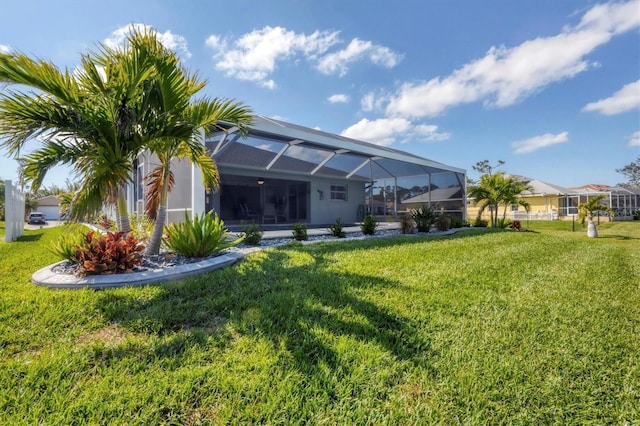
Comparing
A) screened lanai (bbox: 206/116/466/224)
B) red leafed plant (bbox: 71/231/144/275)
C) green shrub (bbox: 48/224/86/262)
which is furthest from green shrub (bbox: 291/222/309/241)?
green shrub (bbox: 48/224/86/262)

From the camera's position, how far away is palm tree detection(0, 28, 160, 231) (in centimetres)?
414

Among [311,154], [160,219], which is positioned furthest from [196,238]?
[311,154]

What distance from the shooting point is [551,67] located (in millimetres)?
13133

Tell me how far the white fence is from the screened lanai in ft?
22.8

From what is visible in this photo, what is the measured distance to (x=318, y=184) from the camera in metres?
17.3

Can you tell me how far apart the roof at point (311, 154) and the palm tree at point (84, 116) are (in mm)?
2777

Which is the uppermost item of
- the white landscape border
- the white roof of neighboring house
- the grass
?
the white roof of neighboring house

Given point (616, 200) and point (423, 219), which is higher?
point (616, 200)

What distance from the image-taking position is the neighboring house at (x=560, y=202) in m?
28.8

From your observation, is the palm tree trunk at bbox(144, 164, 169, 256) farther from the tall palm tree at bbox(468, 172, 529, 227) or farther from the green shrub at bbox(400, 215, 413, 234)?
the tall palm tree at bbox(468, 172, 529, 227)

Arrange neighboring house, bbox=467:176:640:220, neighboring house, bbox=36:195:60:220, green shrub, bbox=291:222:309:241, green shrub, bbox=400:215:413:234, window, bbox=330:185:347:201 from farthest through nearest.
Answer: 1. neighboring house, bbox=36:195:60:220
2. neighboring house, bbox=467:176:640:220
3. window, bbox=330:185:347:201
4. green shrub, bbox=400:215:413:234
5. green shrub, bbox=291:222:309:241

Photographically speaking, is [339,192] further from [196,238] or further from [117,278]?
[117,278]

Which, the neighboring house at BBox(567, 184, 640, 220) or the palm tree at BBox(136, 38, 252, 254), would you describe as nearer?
the palm tree at BBox(136, 38, 252, 254)

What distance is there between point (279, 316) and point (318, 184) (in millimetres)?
14464
